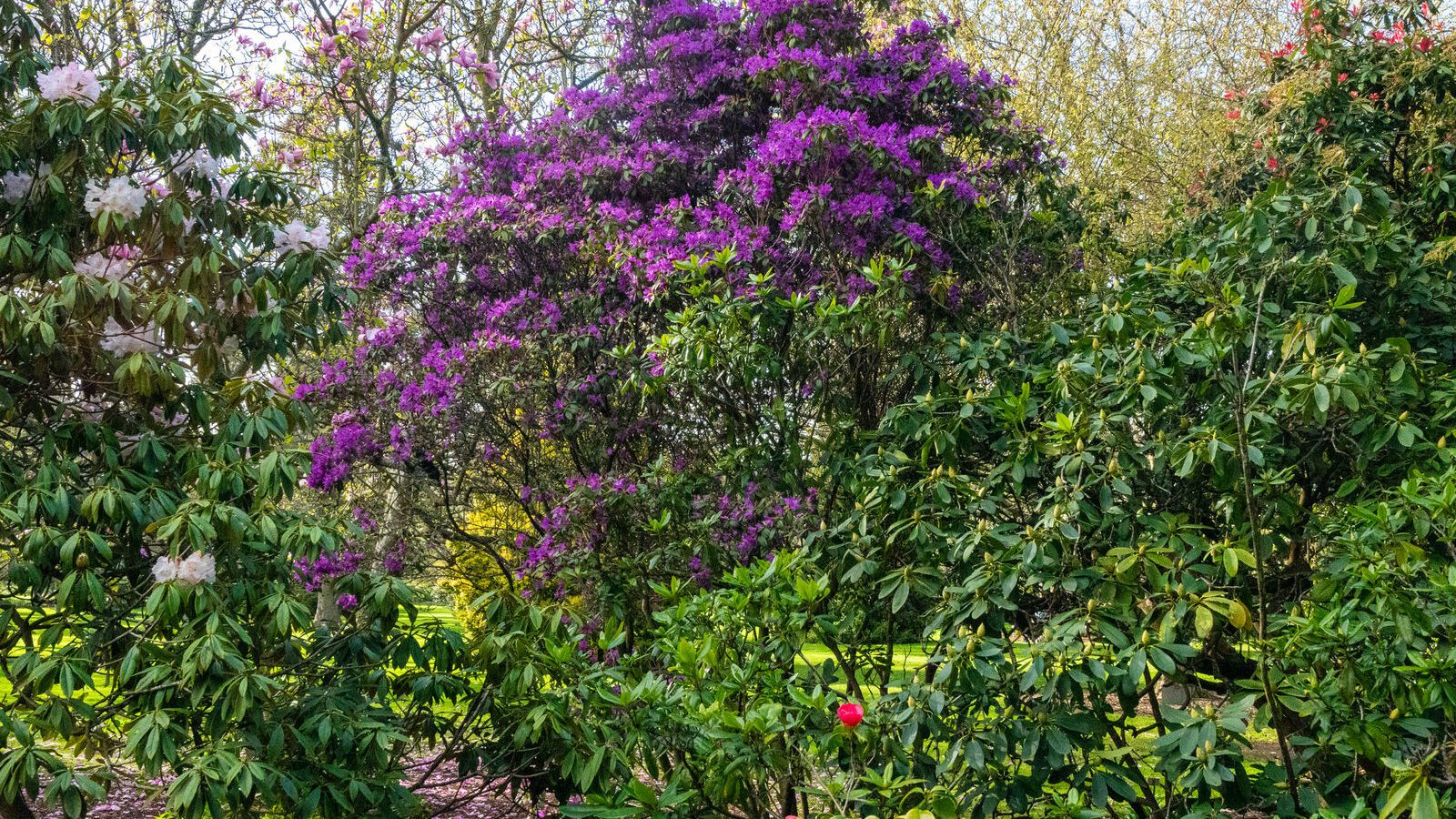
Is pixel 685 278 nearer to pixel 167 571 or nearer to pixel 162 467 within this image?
pixel 162 467

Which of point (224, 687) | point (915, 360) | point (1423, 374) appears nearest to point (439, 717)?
point (224, 687)

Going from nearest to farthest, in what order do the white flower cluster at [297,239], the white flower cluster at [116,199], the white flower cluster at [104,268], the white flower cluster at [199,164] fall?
the white flower cluster at [116,199] < the white flower cluster at [104,268] < the white flower cluster at [199,164] < the white flower cluster at [297,239]

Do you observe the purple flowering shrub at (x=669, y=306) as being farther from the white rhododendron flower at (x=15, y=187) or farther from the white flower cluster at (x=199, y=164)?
the white rhododendron flower at (x=15, y=187)

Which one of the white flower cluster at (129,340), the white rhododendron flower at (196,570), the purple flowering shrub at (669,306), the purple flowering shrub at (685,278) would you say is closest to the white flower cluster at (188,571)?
the white rhododendron flower at (196,570)

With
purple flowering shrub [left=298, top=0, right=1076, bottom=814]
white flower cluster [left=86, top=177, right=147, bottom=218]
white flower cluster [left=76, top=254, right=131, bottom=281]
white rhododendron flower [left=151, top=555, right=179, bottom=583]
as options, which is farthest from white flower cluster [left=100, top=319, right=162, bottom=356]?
purple flowering shrub [left=298, top=0, right=1076, bottom=814]

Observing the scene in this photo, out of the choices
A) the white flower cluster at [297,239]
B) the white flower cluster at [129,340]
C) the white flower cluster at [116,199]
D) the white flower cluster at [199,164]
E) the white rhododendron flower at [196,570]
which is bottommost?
the white rhododendron flower at [196,570]

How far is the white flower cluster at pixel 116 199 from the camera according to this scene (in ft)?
11.1

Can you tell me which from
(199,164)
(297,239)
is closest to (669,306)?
(297,239)

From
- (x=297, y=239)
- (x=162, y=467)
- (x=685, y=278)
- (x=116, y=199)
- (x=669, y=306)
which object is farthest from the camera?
(x=669, y=306)

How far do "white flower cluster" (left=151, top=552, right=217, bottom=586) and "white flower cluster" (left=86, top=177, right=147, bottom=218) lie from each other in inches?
46.5

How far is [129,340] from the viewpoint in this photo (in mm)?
3494

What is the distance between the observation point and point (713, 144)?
5.67 m

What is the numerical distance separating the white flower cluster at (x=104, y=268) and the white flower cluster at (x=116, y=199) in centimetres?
19

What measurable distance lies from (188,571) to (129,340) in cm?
91
